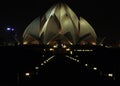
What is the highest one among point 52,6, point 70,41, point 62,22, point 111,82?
point 52,6

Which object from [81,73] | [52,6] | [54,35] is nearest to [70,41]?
[54,35]

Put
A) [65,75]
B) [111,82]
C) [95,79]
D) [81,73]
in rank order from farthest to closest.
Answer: [81,73] → [65,75] → [95,79] → [111,82]

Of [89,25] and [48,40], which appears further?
[89,25]

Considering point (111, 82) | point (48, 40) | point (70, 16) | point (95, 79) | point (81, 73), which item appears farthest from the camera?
point (70, 16)

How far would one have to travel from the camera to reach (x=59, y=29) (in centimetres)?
5581

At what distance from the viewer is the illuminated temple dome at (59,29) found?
5553 cm

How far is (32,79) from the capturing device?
1206 centimetres

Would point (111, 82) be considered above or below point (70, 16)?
below

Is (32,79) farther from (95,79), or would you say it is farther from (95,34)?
(95,34)

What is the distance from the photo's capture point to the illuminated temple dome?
55.5 metres

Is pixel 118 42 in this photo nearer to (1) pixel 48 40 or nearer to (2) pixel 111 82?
(1) pixel 48 40

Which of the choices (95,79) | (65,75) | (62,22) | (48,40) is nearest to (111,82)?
(95,79)

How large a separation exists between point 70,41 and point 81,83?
1727 inches

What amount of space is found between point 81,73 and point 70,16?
144 feet
